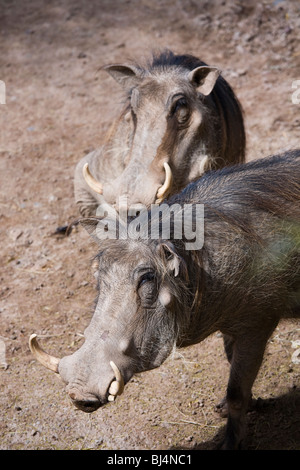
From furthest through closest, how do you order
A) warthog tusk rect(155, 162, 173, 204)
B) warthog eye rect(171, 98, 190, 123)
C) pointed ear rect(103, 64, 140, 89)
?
pointed ear rect(103, 64, 140, 89) < warthog eye rect(171, 98, 190, 123) < warthog tusk rect(155, 162, 173, 204)

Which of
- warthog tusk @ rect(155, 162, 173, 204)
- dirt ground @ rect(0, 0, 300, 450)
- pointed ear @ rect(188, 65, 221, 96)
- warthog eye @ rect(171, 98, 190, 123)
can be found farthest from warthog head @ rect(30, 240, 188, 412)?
pointed ear @ rect(188, 65, 221, 96)

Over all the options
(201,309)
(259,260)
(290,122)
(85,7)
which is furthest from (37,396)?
(85,7)

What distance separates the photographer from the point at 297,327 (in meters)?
4.21

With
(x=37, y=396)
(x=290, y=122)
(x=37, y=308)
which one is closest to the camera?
(x=37, y=396)

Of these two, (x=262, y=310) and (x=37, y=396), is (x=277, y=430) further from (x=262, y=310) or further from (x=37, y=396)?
(x=37, y=396)

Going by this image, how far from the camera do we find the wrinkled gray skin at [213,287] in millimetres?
2738

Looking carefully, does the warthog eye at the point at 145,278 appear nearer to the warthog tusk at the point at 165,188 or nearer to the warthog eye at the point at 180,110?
the warthog tusk at the point at 165,188

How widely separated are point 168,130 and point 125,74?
0.68 m

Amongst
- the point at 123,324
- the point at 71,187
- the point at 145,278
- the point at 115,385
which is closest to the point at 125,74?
the point at 71,187

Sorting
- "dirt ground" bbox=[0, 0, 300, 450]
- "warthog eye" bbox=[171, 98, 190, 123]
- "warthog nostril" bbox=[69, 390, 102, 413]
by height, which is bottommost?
"dirt ground" bbox=[0, 0, 300, 450]

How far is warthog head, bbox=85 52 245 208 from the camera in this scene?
4.18m

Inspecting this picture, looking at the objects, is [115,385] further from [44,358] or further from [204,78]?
[204,78]

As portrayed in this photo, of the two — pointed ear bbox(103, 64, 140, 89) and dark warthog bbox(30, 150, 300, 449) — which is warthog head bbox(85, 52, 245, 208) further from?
dark warthog bbox(30, 150, 300, 449)

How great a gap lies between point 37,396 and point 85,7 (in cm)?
558
